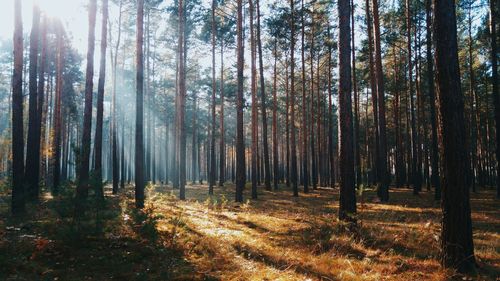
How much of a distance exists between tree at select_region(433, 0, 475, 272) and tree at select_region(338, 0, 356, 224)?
271 centimetres

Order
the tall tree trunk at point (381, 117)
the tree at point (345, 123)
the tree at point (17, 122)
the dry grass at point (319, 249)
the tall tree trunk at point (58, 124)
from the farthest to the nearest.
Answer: the tall tree trunk at point (58, 124) < the tall tree trunk at point (381, 117) < the tree at point (17, 122) < the tree at point (345, 123) < the dry grass at point (319, 249)

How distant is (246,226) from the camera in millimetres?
9711

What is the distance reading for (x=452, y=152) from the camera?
5430 millimetres

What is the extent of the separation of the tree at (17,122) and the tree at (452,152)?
11721 mm

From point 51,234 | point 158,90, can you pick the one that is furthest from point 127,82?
point 51,234

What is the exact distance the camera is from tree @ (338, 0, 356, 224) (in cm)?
817

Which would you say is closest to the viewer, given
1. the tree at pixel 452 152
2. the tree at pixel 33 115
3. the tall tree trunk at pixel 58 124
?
the tree at pixel 452 152

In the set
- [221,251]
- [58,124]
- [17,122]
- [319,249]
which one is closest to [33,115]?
[17,122]

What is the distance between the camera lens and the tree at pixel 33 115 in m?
12.6

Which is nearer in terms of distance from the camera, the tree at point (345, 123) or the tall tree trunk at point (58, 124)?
the tree at point (345, 123)

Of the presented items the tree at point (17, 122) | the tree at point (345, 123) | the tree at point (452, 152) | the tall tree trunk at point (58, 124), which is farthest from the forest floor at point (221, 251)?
the tall tree trunk at point (58, 124)

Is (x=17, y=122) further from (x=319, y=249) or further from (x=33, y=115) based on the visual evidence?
(x=319, y=249)

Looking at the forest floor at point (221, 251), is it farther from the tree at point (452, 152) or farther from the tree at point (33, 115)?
the tree at point (33, 115)

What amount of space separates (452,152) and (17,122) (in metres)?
12.2
